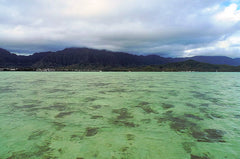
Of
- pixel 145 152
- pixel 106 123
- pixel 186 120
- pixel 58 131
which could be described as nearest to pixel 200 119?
pixel 186 120

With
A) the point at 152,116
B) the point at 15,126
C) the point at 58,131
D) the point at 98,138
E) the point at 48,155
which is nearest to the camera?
the point at 48,155

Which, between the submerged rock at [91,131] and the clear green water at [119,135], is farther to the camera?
the submerged rock at [91,131]

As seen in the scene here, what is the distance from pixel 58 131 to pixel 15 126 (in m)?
3.53

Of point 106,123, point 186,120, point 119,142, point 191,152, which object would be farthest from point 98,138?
point 186,120

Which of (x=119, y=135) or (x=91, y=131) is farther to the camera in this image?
(x=91, y=131)

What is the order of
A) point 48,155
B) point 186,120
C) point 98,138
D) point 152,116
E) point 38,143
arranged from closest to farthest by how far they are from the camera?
1. point 48,155
2. point 38,143
3. point 98,138
4. point 186,120
5. point 152,116

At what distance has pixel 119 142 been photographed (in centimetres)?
711

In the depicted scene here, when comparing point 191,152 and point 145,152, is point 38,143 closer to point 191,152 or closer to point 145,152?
point 145,152

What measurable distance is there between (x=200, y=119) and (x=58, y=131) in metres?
10.7

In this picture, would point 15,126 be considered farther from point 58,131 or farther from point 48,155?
point 48,155

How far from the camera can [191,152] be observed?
6.18 m

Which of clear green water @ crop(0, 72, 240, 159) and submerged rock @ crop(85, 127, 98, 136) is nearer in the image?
clear green water @ crop(0, 72, 240, 159)

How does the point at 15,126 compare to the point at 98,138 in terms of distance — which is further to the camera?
the point at 15,126

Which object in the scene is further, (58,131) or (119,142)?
(58,131)
